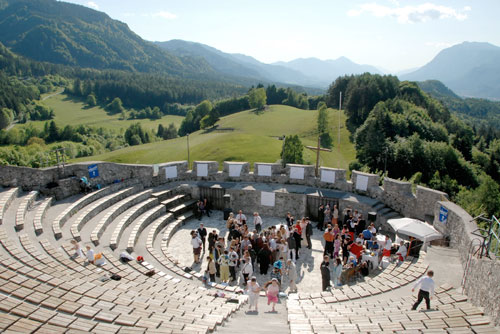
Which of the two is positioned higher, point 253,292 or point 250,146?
point 253,292

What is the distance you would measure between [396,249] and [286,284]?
465 centimetres

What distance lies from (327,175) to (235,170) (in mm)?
5910

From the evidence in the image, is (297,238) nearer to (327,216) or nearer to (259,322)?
(327,216)

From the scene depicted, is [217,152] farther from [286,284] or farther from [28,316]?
[28,316]

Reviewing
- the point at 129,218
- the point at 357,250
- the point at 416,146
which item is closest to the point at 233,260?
the point at 357,250

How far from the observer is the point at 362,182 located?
1922 cm

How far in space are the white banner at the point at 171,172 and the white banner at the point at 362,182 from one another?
37.4 ft


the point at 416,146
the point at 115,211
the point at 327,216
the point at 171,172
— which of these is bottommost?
the point at 327,216

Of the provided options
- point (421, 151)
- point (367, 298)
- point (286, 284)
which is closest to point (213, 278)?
point (286, 284)

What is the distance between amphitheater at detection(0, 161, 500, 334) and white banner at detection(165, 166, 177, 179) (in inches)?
3.9

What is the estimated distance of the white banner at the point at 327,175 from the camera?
20205mm

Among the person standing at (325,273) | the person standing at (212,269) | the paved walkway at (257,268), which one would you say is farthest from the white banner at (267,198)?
the person standing at (325,273)

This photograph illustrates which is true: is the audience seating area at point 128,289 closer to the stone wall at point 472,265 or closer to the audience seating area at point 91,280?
the audience seating area at point 91,280

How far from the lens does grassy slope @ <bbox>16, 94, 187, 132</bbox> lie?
123625mm
